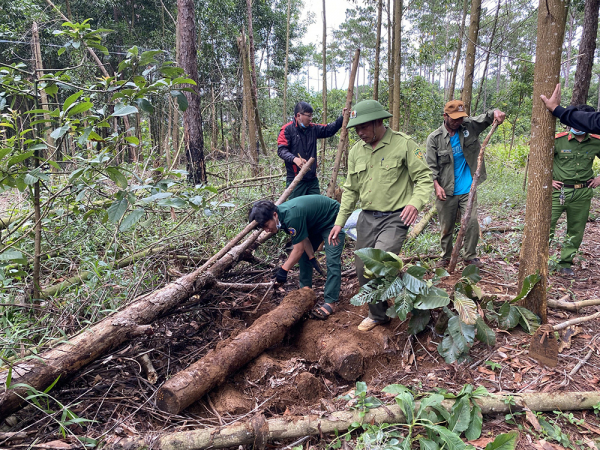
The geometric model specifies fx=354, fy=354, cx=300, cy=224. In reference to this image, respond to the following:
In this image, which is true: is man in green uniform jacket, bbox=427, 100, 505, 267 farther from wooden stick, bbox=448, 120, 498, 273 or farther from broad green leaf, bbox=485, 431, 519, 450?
broad green leaf, bbox=485, 431, 519, 450

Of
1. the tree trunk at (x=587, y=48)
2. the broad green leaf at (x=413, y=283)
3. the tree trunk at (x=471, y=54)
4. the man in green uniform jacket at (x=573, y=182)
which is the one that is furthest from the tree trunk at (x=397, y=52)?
the broad green leaf at (x=413, y=283)

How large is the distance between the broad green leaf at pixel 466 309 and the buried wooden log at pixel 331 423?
1.63ft

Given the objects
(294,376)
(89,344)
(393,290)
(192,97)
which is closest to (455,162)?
(393,290)

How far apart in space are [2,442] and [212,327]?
67.4 inches

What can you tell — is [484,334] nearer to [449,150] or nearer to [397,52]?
[449,150]

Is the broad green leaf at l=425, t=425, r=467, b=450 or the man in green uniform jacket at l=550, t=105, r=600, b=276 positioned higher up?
the man in green uniform jacket at l=550, t=105, r=600, b=276

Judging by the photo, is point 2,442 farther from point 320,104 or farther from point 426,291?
Answer: point 320,104

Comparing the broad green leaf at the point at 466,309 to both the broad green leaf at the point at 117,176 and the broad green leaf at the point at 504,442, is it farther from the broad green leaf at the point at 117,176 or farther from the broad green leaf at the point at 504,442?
the broad green leaf at the point at 117,176

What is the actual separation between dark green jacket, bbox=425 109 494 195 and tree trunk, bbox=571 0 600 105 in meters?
3.86

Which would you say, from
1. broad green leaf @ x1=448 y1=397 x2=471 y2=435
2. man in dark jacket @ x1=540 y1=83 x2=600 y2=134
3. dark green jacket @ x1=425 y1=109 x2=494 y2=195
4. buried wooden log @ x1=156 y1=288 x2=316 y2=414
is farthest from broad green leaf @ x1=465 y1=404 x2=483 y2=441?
dark green jacket @ x1=425 y1=109 x2=494 y2=195

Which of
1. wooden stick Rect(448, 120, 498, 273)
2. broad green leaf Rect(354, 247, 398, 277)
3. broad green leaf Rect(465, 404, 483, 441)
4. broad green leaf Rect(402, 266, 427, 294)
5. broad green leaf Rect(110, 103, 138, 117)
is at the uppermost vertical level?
broad green leaf Rect(110, 103, 138, 117)

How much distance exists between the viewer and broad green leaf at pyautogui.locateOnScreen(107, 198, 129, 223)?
2.12 meters

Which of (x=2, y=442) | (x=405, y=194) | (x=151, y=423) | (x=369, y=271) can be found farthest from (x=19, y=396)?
(x=405, y=194)

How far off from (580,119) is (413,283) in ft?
5.74
